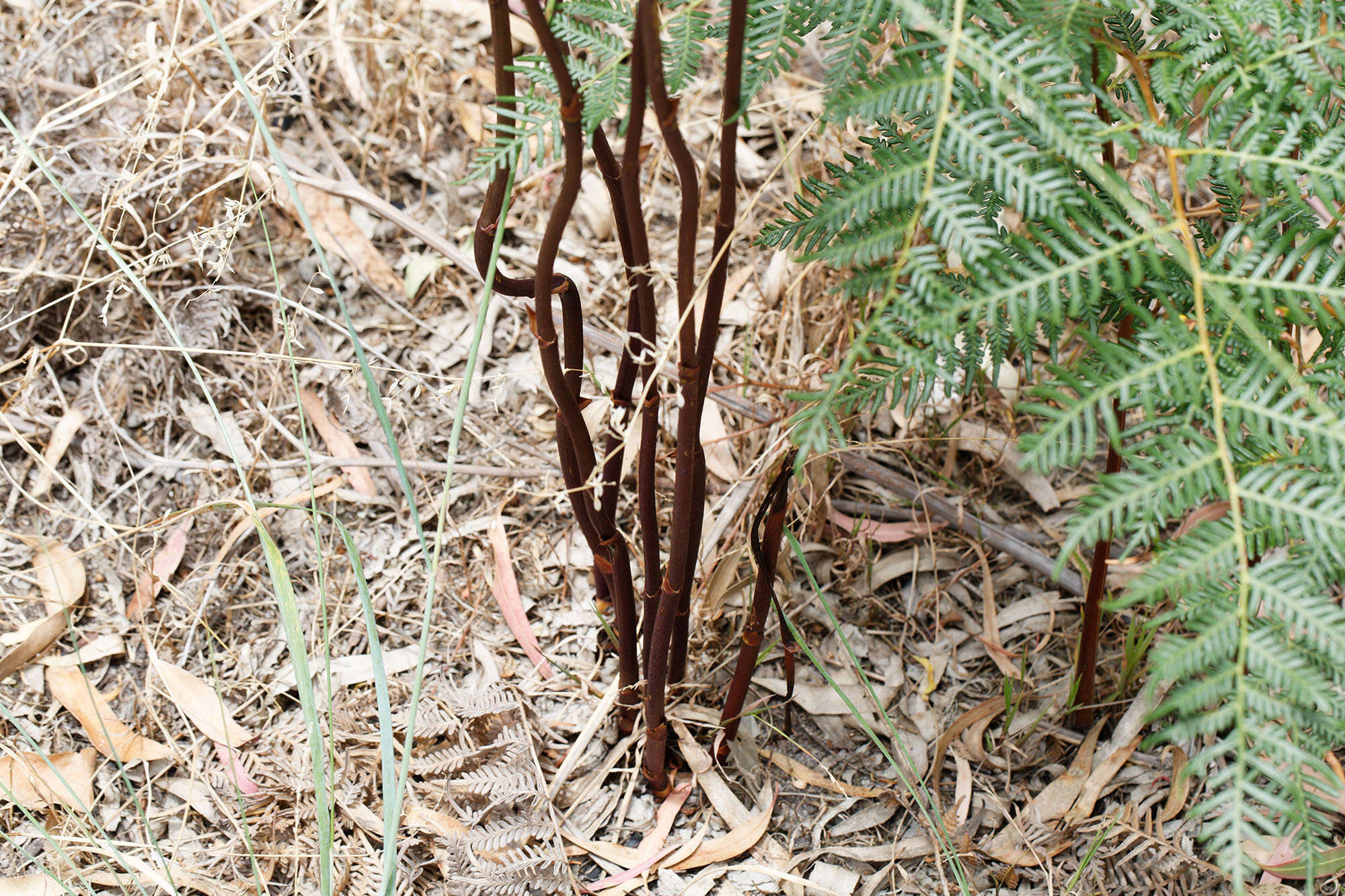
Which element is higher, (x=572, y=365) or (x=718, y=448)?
(x=572, y=365)

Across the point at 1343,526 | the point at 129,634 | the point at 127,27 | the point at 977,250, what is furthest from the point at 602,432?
the point at 127,27

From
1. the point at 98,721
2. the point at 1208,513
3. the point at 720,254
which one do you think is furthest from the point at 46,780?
the point at 1208,513

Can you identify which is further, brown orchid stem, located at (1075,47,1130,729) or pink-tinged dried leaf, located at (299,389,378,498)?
pink-tinged dried leaf, located at (299,389,378,498)

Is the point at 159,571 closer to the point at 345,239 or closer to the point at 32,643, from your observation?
the point at 32,643

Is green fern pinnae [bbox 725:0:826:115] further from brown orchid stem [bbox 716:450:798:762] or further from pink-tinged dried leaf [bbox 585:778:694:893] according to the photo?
pink-tinged dried leaf [bbox 585:778:694:893]

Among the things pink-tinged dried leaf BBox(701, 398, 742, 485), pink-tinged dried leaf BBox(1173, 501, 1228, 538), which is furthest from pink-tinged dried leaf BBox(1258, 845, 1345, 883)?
pink-tinged dried leaf BBox(701, 398, 742, 485)

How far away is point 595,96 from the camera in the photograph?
0.69 metres

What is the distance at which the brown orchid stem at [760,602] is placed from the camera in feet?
3.08

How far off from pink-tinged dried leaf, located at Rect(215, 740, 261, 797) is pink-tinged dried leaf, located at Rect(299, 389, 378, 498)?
396 mm

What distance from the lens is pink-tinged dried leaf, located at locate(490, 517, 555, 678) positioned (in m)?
1.27

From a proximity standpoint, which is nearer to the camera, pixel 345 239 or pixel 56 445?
pixel 56 445

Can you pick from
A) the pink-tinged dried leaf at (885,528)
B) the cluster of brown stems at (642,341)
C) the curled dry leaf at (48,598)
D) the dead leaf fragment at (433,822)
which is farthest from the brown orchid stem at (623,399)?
the curled dry leaf at (48,598)

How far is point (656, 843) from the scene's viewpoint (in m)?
1.13

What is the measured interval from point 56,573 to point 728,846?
99cm
